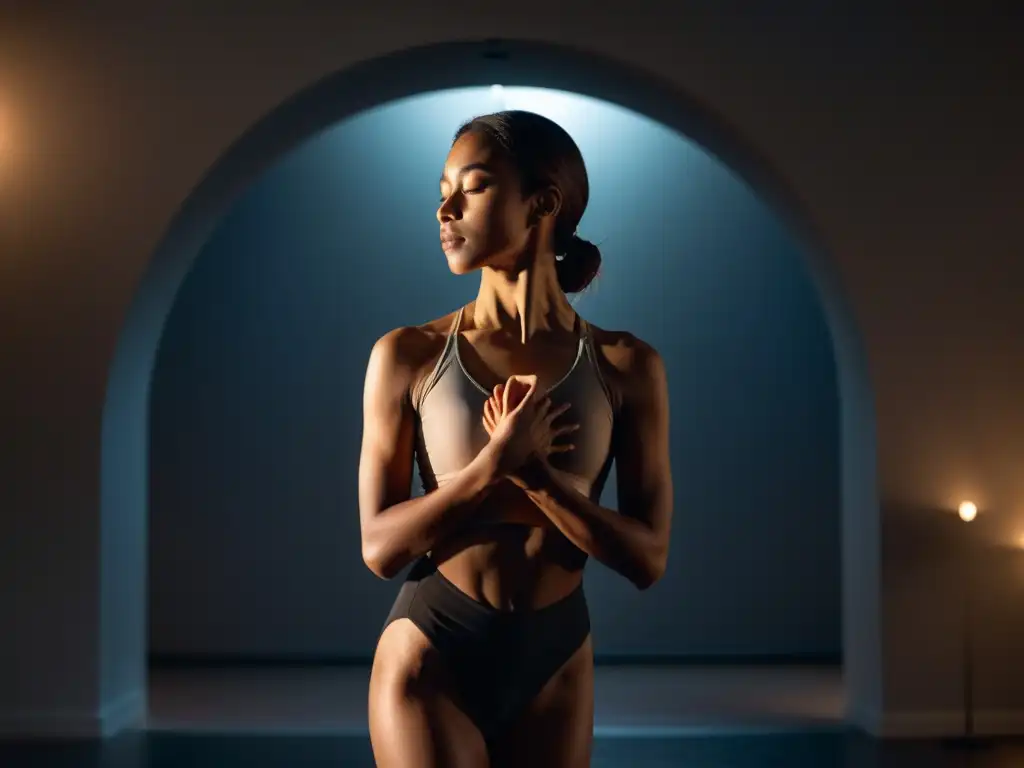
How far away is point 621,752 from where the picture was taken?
6.76 meters

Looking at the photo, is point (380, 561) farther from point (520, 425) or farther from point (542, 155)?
point (542, 155)

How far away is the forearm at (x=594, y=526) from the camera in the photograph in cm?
211

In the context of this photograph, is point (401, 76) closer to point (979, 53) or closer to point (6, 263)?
point (6, 263)

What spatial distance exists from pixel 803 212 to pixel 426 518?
5.07 m

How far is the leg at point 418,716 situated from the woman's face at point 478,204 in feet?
1.94

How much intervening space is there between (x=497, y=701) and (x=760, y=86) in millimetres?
5104

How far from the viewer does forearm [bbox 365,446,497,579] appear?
209 centimetres

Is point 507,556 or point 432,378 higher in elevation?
point 432,378

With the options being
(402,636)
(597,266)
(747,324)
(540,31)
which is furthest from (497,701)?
(747,324)

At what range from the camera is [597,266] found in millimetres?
2479

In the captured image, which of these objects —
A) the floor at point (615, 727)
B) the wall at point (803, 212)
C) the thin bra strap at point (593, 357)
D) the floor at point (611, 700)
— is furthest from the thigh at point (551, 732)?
the floor at point (611, 700)

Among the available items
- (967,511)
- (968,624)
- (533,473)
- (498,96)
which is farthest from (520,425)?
(498,96)

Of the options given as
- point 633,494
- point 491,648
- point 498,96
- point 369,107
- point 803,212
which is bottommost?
point 491,648

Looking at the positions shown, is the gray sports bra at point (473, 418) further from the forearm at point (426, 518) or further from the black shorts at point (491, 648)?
the black shorts at point (491, 648)
